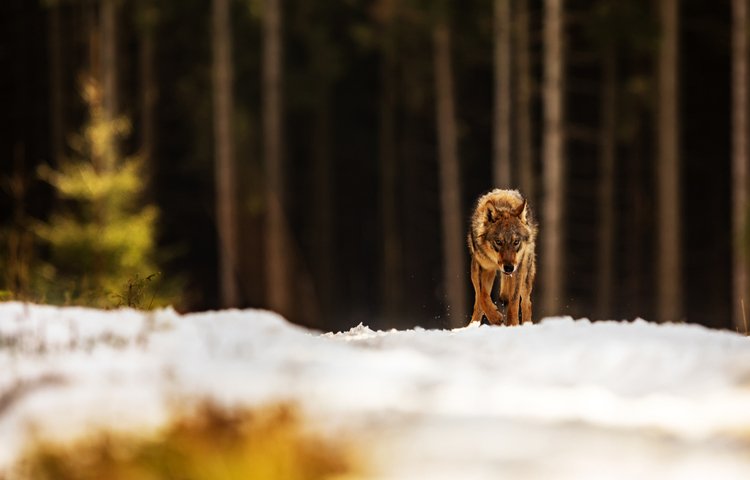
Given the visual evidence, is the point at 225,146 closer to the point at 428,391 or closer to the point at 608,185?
the point at 608,185

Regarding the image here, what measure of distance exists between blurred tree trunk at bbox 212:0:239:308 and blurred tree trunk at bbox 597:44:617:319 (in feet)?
31.2

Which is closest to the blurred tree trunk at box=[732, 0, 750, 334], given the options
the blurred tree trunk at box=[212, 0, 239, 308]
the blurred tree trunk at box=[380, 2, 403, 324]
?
the blurred tree trunk at box=[212, 0, 239, 308]

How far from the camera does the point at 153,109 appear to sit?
2866cm

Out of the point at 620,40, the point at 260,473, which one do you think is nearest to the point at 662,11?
the point at 620,40

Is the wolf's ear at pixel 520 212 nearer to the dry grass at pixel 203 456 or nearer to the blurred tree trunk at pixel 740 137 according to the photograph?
the dry grass at pixel 203 456

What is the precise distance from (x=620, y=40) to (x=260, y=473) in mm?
20254

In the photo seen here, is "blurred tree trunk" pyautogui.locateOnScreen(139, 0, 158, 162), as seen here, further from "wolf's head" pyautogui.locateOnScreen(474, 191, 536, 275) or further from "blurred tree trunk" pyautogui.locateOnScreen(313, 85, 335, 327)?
"wolf's head" pyautogui.locateOnScreen(474, 191, 536, 275)

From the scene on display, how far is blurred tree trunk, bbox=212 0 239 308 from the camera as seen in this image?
22.1m

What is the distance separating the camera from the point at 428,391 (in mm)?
4309

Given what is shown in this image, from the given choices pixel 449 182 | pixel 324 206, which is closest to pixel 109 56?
pixel 449 182

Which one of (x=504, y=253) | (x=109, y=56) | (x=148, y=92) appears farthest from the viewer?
(x=148, y=92)

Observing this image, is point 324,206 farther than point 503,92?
Yes

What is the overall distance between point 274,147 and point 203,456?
1866 cm

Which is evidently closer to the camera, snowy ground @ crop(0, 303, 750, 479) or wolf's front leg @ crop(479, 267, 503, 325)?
snowy ground @ crop(0, 303, 750, 479)
